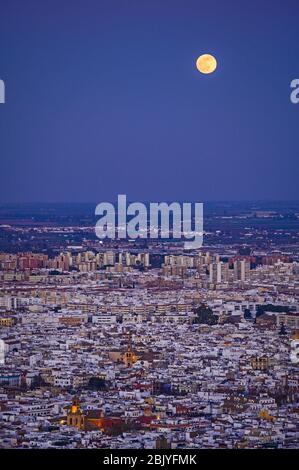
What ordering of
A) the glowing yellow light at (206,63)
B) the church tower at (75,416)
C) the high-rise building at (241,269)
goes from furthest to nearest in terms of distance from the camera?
the glowing yellow light at (206,63) < the high-rise building at (241,269) < the church tower at (75,416)

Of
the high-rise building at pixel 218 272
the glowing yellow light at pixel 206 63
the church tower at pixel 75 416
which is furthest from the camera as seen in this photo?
the glowing yellow light at pixel 206 63

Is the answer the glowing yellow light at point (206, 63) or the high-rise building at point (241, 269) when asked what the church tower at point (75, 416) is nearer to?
the high-rise building at point (241, 269)

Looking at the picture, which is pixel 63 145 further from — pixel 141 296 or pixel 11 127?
pixel 141 296

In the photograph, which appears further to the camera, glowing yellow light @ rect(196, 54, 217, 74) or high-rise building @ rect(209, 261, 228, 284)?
glowing yellow light @ rect(196, 54, 217, 74)

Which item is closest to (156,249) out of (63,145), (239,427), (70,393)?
(63,145)

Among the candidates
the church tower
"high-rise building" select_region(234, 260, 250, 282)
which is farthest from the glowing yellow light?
the church tower

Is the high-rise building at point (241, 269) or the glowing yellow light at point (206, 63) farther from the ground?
the glowing yellow light at point (206, 63)

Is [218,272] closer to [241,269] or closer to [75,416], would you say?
[241,269]

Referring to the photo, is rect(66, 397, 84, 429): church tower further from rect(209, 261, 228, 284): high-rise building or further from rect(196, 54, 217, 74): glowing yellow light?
rect(196, 54, 217, 74): glowing yellow light

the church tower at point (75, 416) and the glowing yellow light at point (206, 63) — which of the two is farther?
the glowing yellow light at point (206, 63)

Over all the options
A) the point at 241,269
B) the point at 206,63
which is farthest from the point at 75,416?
the point at 206,63

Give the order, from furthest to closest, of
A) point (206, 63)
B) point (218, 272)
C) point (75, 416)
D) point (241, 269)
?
point (206, 63), point (241, 269), point (218, 272), point (75, 416)

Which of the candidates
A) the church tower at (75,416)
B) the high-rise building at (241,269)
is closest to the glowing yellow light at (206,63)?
the high-rise building at (241,269)
